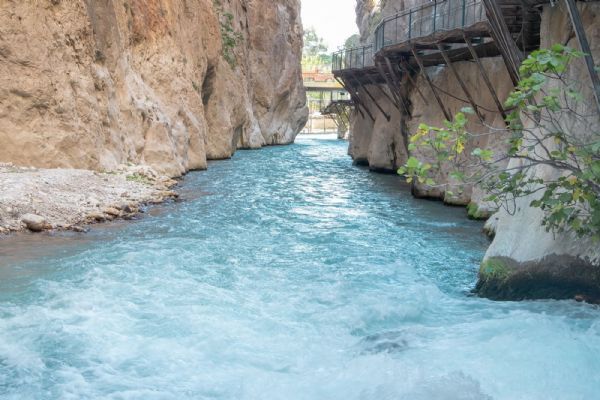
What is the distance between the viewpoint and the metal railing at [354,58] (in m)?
25.2

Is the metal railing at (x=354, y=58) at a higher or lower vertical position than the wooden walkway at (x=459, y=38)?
higher

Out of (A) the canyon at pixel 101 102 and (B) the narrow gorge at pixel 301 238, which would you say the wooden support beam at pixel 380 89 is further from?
Answer: (A) the canyon at pixel 101 102

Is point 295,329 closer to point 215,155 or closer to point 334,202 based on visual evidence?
point 334,202

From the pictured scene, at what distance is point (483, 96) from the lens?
1394 centimetres

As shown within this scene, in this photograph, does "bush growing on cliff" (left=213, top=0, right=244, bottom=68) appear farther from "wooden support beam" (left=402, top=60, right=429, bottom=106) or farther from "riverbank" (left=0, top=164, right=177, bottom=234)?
"riverbank" (left=0, top=164, right=177, bottom=234)

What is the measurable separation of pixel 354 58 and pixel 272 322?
77.8 ft

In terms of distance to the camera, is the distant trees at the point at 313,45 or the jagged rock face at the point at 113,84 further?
the distant trees at the point at 313,45

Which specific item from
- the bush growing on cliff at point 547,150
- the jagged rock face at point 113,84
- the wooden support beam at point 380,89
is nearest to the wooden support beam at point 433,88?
the wooden support beam at point 380,89

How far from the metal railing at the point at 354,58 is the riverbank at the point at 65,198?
13.2 metres

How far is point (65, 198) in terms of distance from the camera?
1152 cm

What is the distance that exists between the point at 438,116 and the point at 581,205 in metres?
10.1

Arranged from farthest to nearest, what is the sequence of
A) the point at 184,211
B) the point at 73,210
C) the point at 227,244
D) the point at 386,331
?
the point at 184,211
the point at 73,210
the point at 227,244
the point at 386,331

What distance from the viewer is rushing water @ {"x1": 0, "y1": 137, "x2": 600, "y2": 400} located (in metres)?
4.99

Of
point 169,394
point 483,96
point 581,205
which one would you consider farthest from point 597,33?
point 483,96
